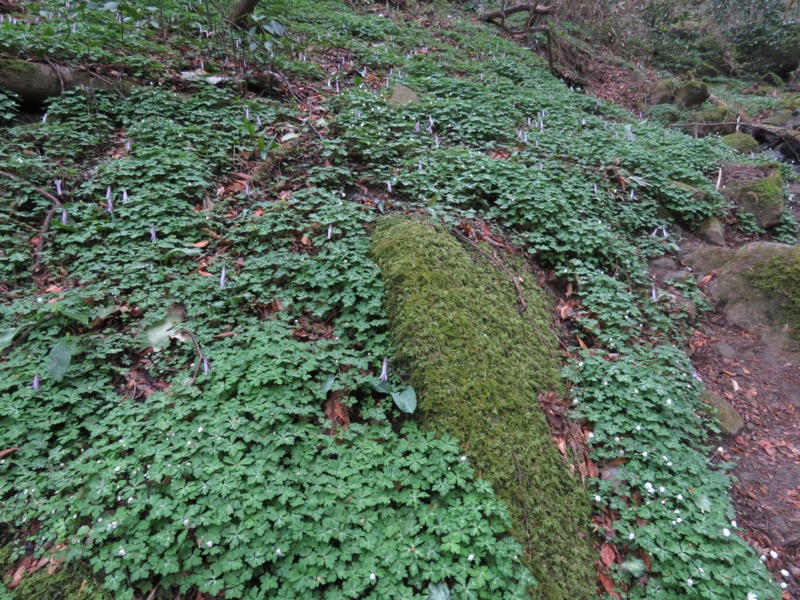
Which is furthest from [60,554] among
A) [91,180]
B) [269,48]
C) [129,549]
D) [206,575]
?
[269,48]

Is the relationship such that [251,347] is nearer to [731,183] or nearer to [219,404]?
[219,404]

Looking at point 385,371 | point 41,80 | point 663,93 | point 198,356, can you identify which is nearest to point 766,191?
point 385,371

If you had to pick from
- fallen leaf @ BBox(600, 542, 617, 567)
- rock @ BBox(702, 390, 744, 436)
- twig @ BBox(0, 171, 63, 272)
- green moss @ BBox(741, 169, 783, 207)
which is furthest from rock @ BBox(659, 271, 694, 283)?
twig @ BBox(0, 171, 63, 272)

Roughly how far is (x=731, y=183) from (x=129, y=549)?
25.4ft

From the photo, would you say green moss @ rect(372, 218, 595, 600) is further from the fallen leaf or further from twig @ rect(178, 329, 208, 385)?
twig @ rect(178, 329, 208, 385)

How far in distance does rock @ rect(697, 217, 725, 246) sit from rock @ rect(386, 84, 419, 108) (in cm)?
456

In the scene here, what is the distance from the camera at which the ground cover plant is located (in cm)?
202

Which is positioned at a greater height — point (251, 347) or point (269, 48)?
point (269, 48)

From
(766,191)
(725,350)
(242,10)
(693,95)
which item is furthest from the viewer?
(693,95)

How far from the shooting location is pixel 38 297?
3.13 meters

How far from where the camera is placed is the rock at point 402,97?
668 centimetres

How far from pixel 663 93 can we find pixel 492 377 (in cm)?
1174

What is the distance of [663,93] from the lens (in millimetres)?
10836

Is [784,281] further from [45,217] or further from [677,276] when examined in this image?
[45,217]
